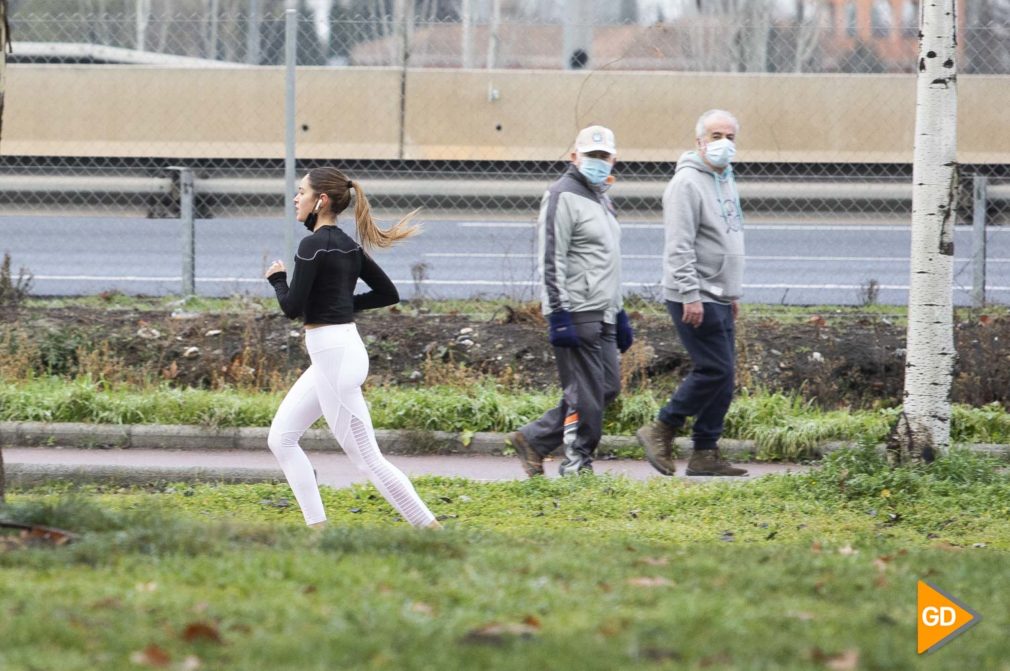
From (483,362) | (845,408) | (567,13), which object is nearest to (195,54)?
(567,13)

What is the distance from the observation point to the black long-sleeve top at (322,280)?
245 inches

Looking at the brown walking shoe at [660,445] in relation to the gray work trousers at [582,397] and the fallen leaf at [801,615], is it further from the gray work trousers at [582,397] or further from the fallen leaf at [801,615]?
the fallen leaf at [801,615]

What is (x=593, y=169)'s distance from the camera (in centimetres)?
762

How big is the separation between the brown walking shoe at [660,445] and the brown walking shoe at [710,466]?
135 millimetres

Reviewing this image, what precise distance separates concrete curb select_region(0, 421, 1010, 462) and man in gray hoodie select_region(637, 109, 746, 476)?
94cm

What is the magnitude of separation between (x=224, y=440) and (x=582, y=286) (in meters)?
2.68

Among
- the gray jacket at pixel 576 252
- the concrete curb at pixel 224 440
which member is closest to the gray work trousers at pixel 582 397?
the gray jacket at pixel 576 252

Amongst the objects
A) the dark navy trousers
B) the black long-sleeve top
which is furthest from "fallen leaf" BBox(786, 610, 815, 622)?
the dark navy trousers

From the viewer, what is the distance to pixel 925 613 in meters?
4.41

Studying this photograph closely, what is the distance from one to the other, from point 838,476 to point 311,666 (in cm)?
418

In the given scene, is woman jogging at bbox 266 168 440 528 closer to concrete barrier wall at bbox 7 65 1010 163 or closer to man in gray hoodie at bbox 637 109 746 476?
man in gray hoodie at bbox 637 109 746 476

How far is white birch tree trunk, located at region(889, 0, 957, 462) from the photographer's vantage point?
24.0ft

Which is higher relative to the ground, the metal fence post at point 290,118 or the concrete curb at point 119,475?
the metal fence post at point 290,118

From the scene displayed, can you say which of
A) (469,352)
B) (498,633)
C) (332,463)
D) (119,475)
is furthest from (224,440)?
(498,633)
